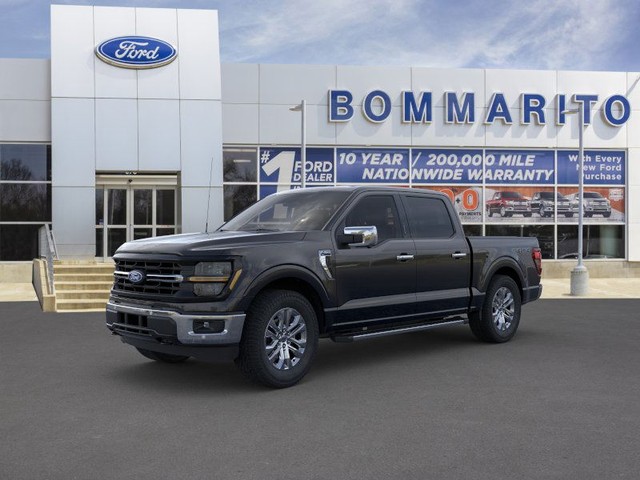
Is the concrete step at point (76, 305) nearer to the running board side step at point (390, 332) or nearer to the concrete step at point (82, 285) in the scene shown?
the concrete step at point (82, 285)

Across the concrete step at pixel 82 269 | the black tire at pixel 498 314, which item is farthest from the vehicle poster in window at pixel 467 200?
the black tire at pixel 498 314

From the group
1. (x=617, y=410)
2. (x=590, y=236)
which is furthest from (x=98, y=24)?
(x=617, y=410)

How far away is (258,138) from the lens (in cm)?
2123

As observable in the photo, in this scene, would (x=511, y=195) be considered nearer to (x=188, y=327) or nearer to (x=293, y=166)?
→ (x=293, y=166)

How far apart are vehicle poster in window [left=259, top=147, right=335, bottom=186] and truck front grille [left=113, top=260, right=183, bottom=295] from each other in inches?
570

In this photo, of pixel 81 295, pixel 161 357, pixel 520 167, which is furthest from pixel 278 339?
pixel 520 167

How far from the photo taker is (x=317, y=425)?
534 centimetres

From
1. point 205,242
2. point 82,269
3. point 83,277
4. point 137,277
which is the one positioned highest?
point 205,242

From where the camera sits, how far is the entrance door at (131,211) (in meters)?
21.2

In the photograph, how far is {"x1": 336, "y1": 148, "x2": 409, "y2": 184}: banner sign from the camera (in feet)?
71.4

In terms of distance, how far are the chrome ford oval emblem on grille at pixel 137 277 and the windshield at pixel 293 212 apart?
141cm

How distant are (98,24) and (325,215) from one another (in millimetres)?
15388

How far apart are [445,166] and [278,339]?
16.6 meters

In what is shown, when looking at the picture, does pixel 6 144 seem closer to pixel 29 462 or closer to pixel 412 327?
pixel 412 327
